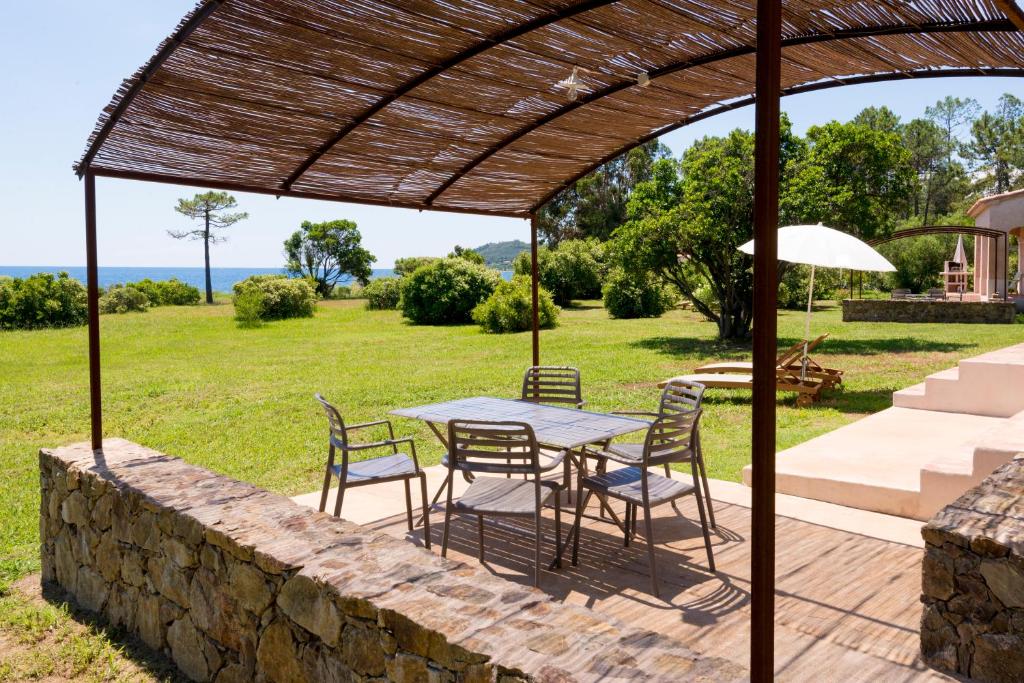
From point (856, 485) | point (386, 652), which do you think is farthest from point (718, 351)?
point (386, 652)

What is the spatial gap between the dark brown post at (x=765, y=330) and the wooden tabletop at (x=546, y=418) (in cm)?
207

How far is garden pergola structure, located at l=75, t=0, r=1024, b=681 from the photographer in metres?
3.56

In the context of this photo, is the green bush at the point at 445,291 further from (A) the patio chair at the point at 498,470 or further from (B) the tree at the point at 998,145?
(B) the tree at the point at 998,145

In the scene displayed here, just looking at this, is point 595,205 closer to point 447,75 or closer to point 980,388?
point 980,388

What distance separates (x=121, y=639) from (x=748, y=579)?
3184 mm

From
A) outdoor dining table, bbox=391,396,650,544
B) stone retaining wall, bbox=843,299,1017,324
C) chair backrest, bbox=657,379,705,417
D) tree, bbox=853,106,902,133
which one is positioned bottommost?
outdoor dining table, bbox=391,396,650,544

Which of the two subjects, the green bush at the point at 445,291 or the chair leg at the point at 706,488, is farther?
the green bush at the point at 445,291

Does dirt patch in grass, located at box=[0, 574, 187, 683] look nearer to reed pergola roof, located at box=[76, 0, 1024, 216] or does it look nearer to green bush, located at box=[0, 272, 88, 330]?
reed pergola roof, located at box=[76, 0, 1024, 216]

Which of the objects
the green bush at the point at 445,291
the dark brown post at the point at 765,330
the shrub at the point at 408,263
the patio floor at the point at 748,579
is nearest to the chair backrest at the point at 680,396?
the patio floor at the point at 748,579

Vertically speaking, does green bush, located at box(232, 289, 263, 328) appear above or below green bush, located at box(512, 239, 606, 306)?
below

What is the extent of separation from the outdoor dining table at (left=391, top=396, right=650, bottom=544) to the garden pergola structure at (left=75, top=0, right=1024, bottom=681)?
1842 millimetres

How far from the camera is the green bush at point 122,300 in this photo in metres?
26.0

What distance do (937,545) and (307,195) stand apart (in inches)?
175

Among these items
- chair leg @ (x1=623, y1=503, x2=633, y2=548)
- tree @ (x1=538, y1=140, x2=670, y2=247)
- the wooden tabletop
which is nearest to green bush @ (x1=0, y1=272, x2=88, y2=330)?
the wooden tabletop
